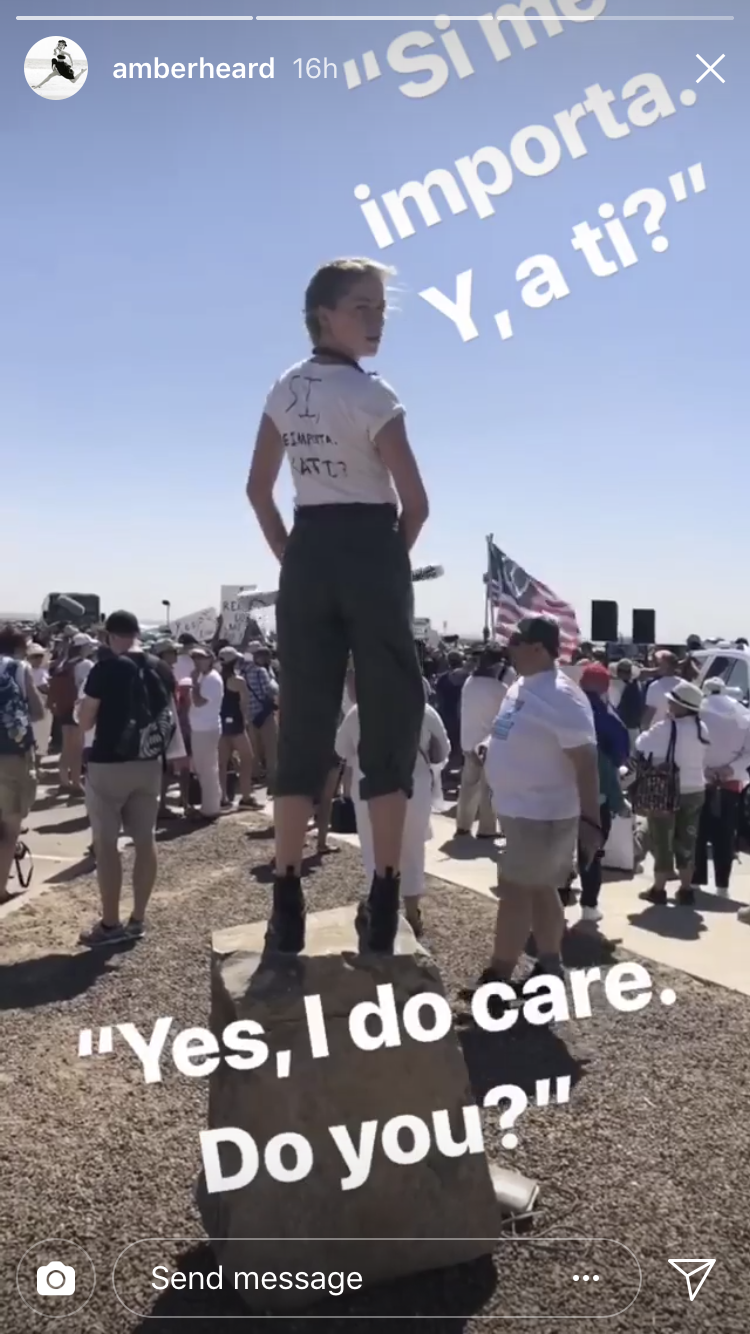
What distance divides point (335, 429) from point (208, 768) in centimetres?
800

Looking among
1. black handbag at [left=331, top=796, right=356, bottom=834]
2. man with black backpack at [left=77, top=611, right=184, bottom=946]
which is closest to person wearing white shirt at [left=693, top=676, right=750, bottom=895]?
black handbag at [left=331, top=796, right=356, bottom=834]

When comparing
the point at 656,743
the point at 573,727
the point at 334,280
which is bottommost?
the point at 656,743

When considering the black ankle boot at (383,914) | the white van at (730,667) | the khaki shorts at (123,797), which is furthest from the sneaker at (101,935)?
the white van at (730,667)

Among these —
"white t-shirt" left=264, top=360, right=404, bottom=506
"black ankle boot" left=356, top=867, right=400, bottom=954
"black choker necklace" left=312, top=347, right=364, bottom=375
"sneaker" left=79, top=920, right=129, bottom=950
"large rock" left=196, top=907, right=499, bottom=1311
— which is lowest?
"sneaker" left=79, top=920, right=129, bottom=950

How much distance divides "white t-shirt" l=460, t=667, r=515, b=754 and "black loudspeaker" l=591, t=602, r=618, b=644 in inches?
728

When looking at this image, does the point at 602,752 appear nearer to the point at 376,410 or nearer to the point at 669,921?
the point at 669,921

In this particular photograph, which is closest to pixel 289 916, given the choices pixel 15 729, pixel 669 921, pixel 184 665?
pixel 15 729

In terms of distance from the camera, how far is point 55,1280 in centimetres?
304

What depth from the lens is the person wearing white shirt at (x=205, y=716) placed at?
10.3 meters

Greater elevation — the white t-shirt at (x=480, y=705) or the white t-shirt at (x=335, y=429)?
the white t-shirt at (x=335, y=429)

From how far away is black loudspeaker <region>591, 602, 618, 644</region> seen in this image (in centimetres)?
2711

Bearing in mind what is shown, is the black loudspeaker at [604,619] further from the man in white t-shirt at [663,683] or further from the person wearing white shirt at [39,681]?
the man in white t-shirt at [663,683]

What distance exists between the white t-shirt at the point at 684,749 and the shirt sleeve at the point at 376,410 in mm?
4901

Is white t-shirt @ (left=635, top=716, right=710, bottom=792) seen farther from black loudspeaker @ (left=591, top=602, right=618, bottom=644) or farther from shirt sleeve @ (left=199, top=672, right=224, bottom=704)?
black loudspeaker @ (left=591, top=602, right=618, bottom=644)
